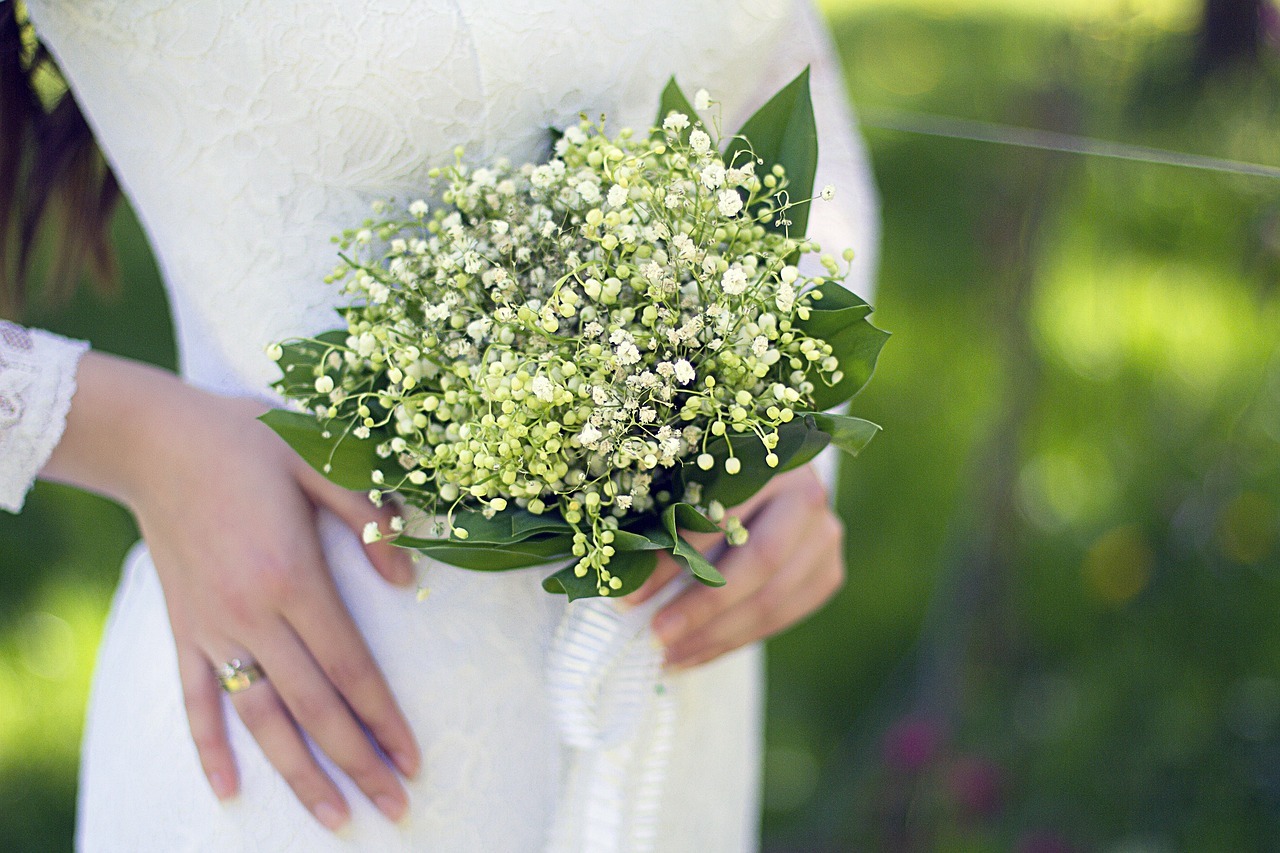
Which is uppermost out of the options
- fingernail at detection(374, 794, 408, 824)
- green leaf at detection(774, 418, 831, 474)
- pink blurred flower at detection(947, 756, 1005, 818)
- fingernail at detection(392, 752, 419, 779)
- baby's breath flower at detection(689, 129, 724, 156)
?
baby's breath flower at detection(689, 129, 724, 156)

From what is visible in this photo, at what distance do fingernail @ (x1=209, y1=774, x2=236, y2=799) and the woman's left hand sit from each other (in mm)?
427

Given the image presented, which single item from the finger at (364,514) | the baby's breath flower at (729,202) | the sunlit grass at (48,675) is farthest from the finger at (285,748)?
the sunlit grass at (48,675)

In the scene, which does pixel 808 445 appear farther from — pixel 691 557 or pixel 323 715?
pixel 323 715

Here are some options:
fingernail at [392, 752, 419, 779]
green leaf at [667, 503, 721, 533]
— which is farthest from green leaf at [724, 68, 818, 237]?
fingernail at [392, 752, 419, 779]

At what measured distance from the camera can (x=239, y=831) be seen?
101 centimetres

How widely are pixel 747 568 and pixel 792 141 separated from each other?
1.50 ft

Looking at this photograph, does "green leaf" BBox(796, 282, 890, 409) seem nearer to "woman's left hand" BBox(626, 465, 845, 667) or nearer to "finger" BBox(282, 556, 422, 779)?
"woman's left hand" BBox(626, 465, 845, 667)

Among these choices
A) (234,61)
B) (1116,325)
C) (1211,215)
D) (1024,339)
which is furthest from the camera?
(1116,325)

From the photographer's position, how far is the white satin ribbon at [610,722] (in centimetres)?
102

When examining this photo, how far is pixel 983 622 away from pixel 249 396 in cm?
200

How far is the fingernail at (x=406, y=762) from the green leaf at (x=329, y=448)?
0.28 m

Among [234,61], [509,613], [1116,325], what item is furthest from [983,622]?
[234,61]

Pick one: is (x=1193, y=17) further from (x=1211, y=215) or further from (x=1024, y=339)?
(x=1024, y=339)

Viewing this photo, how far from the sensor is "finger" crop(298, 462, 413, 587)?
3.32ft
